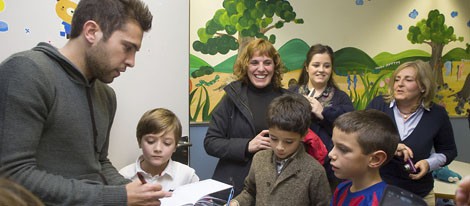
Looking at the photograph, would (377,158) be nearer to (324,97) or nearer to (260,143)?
(260,143)

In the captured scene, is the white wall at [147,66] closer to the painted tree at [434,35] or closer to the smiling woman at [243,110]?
the smiling woman at [243,110]

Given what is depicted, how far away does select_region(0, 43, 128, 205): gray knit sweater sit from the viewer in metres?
0.94

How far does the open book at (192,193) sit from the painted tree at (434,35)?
3.21 metres

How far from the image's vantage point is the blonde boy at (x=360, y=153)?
4.67ft

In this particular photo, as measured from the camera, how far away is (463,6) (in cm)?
385

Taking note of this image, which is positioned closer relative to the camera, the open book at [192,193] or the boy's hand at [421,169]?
the open book at [192,193]

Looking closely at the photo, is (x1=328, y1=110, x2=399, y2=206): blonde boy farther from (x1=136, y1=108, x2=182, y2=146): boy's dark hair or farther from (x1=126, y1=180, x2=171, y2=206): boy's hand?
(x1=136, y1=108, x2=182, y2=146): boy's dark hair

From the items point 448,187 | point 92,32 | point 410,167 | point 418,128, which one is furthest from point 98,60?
point 448,187

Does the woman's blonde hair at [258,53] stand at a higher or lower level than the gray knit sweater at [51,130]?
higher

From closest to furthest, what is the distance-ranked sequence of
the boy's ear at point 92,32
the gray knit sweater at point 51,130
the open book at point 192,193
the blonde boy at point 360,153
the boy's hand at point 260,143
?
the gray knit sweater at point 51,130 < the boy's ear at point 92,32 < the open book at point 192,193 < the blonde boy at point 360,153 < the boy's hand at point 260,143

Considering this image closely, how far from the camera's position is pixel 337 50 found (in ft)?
11.5

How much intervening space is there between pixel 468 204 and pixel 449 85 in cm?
335

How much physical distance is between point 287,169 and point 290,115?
259 mm

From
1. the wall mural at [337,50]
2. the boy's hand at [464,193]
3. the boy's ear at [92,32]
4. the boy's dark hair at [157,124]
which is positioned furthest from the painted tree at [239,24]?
the boy's hand at [464,193]
